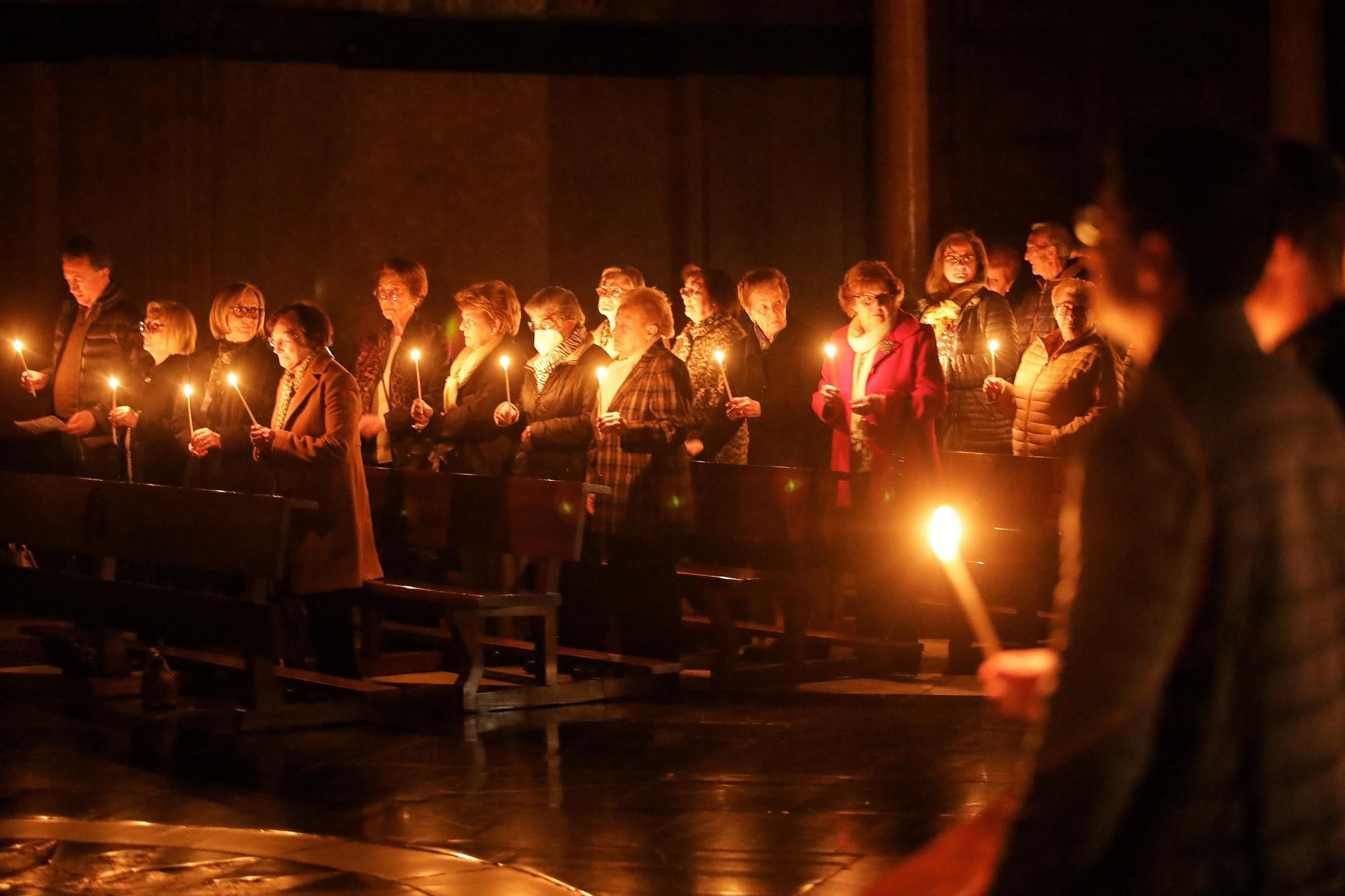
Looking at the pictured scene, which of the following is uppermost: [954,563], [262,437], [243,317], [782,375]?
[243,317]

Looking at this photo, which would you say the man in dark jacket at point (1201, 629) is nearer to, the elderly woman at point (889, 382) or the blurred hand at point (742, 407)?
the elderly woman at point (889, 382)

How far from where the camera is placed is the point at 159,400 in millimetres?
10078

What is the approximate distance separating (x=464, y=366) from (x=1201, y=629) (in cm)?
772

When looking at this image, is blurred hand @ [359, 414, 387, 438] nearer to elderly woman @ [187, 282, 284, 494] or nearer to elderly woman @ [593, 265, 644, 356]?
elderly woman @ [187, 282, 284, 494]

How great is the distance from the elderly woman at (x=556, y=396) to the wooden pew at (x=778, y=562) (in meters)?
0.66

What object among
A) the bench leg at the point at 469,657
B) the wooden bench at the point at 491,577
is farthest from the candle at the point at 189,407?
the bench leg at the point at 469,657

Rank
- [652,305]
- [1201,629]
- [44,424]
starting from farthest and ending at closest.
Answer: [44,424] < [652,305] < [1201,629]

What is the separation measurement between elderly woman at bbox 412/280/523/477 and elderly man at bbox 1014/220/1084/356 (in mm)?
2707

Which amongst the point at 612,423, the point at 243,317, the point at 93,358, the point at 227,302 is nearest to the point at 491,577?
the point at 612,423

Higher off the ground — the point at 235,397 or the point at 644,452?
the point at 235,397

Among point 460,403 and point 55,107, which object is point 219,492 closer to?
point 460,403

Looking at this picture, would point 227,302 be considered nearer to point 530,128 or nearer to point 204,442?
point 204,442

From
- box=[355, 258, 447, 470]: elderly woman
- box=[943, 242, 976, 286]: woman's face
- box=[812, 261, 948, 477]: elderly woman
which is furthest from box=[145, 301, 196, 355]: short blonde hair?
box=[943, 242, 976, 286]: woman's face

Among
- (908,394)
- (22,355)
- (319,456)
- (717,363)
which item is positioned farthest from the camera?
(22,355)
